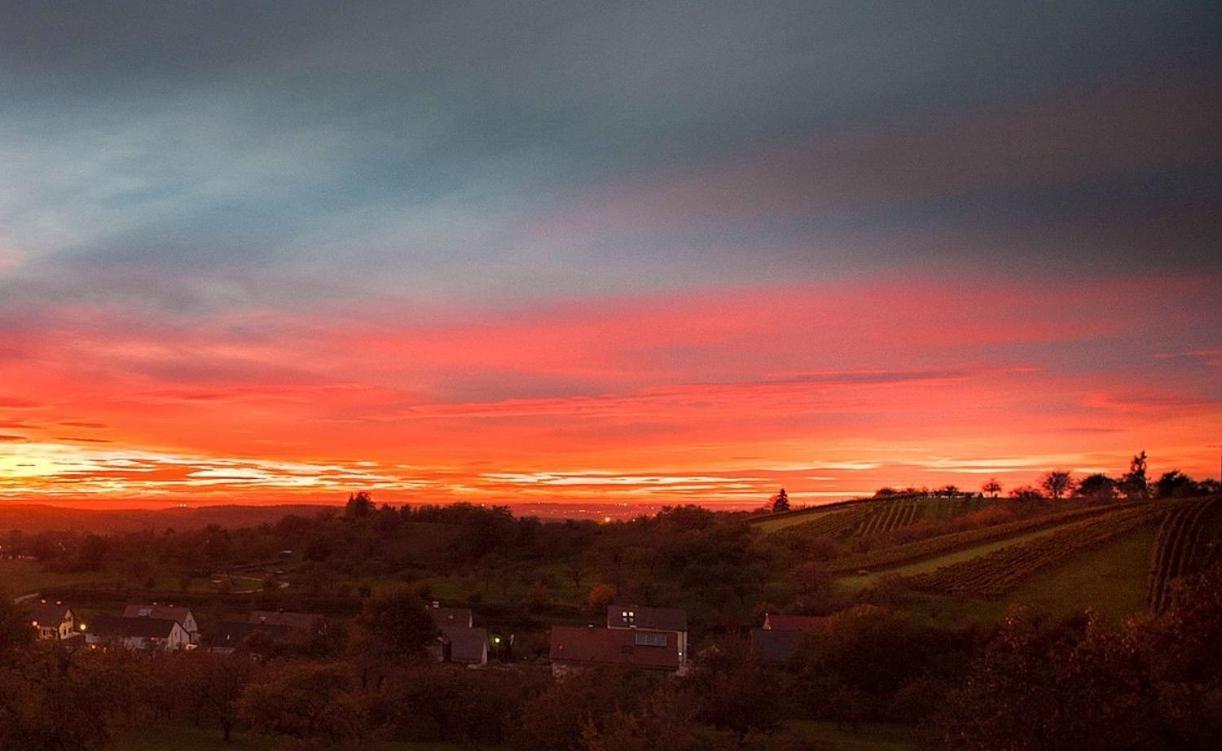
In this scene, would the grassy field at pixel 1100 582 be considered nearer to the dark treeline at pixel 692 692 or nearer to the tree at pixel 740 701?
the dark treeline at pixel 692 692

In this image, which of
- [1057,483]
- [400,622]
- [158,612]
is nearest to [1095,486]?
[1057,483]

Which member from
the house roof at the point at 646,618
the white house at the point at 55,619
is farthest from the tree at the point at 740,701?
the white house at the point at 55,619

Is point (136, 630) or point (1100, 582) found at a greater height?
point (1100, 582)

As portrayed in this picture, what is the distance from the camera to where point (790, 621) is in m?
73.9

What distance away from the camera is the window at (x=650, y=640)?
69713 millimetres

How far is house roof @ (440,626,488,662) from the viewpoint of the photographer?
70562 mm

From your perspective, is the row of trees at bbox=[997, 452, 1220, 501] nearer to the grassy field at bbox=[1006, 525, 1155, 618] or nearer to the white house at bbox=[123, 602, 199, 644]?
the grassy field at bbox=[1006, 525, 1155, 618]

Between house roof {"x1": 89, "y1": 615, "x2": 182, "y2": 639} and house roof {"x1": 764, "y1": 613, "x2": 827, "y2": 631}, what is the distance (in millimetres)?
54361

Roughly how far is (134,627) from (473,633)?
33532 millimetres

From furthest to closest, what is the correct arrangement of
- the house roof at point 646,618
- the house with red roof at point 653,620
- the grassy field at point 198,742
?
the house roof at point 646,618 → the house with red roof at point 653,620 → the grassy field at point 198,742

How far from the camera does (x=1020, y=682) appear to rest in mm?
20625

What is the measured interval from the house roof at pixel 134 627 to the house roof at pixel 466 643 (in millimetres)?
28172

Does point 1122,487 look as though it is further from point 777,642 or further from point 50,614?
point 50,614

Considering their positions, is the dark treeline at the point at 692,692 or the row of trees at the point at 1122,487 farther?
the row of trees at the point at 1122,487
